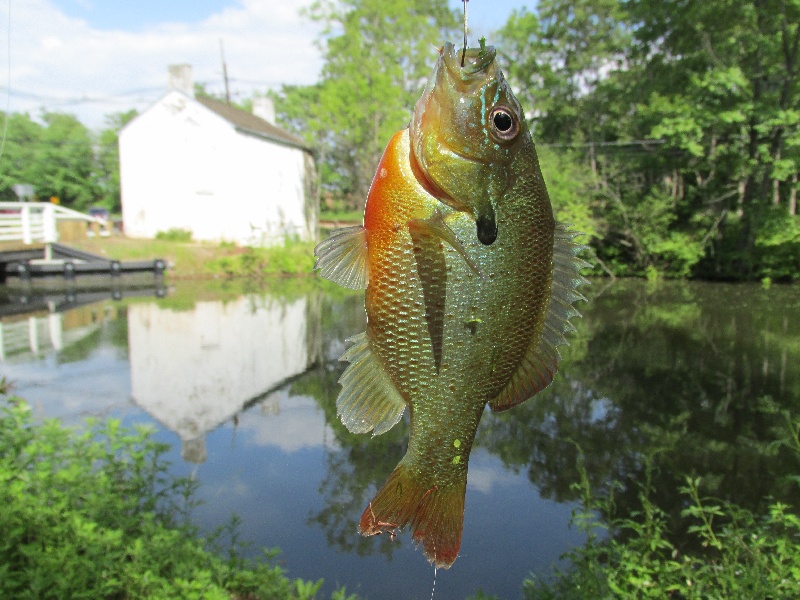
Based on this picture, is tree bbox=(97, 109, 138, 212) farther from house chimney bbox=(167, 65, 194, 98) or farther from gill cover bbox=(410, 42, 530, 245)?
gill cover bbox=(410, 42, 530, 245)

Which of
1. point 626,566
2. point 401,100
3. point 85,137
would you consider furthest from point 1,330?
point 85,137

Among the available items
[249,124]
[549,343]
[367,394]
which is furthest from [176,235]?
[549,343]

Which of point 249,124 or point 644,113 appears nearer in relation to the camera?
point 644,113

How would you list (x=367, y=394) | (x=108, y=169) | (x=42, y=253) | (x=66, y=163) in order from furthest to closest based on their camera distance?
(x=108, y=169)
(x=66, y=163)
(x=42, y=253)
(x=367, y=394)

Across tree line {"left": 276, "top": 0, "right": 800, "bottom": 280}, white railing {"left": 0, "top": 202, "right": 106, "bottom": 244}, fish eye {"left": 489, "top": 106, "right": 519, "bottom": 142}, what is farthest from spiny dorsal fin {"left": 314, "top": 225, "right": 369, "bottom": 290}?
white railing {"left": 0, "top": 202, "right": 106, "bottom": 244}

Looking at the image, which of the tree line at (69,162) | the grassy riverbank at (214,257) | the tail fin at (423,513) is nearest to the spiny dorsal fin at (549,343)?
the tail fin at (423,513)

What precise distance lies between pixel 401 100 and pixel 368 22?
351 centimetres

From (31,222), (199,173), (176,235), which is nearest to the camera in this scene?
(31,222)

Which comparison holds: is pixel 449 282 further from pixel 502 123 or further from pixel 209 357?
pixel 209 357

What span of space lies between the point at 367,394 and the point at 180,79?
27.3 meters

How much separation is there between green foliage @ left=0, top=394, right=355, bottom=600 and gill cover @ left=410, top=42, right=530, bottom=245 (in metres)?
3.29

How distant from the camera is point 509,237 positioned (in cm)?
110

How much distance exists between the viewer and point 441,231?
1.07 meters

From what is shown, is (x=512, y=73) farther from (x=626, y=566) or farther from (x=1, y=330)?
(x=626, y=566)
